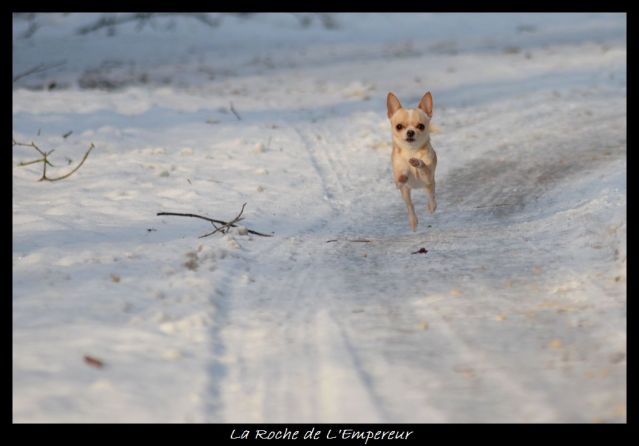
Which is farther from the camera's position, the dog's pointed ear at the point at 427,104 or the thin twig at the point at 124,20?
the thin twig at the point at 124,20

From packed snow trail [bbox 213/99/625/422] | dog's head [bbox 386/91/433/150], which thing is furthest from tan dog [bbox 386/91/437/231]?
packed snow trail [bbox 213/99/625/422]

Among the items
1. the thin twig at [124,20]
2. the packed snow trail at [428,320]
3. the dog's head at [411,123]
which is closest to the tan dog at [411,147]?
the dog's head at [411,123]

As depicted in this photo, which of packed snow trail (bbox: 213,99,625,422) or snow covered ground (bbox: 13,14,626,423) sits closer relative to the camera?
packed snow trail (bbox: 213,99,625,422)

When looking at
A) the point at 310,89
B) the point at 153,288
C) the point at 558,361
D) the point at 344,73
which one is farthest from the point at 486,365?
the point at 344,73

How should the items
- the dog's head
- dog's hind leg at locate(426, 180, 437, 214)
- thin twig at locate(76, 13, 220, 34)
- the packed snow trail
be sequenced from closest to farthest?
the packed snow trail → the dog's head → dog's hind leg at locate(426, 180, 437, 214) → thin twig at locate(76, 13, 220, 34)

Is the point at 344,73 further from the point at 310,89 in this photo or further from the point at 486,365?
the point at 486,365

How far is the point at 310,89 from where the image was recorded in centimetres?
1827

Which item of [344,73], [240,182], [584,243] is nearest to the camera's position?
[584,243]

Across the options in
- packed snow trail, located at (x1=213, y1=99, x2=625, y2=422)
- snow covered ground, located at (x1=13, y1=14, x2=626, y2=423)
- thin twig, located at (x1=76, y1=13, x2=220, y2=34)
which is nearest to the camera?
packed snow trail, located at (x1=213, y1=99, x2=625, y2=422)

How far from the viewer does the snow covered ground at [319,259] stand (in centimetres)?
464

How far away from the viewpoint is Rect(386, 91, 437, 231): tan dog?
8203 mm

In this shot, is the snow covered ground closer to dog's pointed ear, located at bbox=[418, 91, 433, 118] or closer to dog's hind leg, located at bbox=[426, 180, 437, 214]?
dog's hind leg, located at bbox=[426, 180, 437, 214]

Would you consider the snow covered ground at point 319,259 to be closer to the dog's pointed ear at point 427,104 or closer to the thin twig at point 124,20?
the dog's pointed ear at point 427,104
